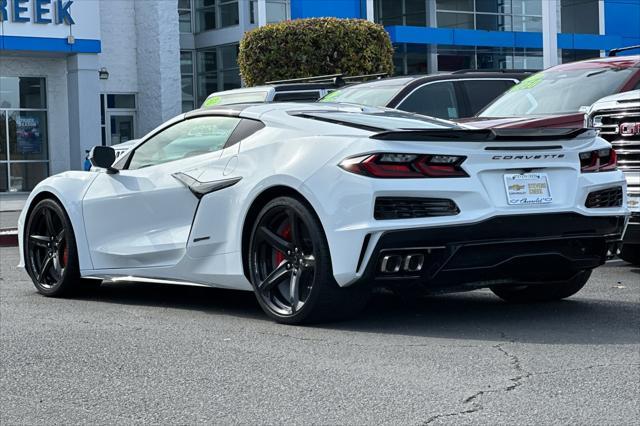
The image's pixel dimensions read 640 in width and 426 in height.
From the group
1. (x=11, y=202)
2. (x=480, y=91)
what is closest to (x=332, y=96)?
(x=480, y=91)

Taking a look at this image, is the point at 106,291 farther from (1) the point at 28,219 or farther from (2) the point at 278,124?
(2) the point at 278,124

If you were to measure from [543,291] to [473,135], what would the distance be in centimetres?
165

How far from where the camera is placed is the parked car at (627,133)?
Result: 8883mm

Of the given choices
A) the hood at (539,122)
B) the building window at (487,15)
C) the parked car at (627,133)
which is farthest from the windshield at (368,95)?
the building window at (487,15)

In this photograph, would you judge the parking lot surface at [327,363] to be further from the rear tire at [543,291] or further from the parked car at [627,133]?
the parked car at [627,133]

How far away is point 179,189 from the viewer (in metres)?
7.52

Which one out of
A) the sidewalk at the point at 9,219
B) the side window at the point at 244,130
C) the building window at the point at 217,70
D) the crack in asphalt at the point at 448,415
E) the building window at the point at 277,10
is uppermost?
the building window at the point at 277,10

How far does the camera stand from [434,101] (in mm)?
12617

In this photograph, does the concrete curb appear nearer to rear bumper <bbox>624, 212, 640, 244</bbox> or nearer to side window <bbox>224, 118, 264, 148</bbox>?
side window <bbox>224, 118, 264, 148</bbox>

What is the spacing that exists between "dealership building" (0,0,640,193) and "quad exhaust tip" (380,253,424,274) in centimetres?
2666

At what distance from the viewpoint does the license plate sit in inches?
257

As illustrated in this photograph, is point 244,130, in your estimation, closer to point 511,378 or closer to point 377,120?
point 377,120

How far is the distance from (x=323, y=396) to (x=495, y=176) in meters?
2.08

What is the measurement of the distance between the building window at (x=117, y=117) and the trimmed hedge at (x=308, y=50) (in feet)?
38.8
